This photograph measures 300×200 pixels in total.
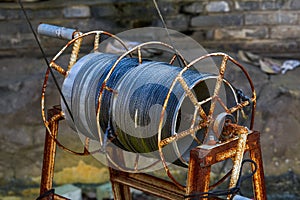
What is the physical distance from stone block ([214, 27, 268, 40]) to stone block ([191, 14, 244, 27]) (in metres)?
0.05

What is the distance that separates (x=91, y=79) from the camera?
2.48 meters

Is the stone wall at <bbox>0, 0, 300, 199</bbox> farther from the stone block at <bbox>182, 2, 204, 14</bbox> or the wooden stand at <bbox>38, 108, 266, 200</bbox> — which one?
the wooden stand at <bbox>38, 108, 266, 200</bbox>

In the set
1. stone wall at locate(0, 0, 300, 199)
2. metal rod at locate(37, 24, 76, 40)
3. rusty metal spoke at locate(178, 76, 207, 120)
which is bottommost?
rusty metal spoke at locate(178, 76, 207, 120)

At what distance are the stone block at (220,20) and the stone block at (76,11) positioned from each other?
2.62 ft

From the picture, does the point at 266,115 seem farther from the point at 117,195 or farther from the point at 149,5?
the point at 117,195

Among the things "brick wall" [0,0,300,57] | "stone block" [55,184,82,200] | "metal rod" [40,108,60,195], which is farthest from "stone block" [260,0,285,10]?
"metal rod" [40,108,60,195]

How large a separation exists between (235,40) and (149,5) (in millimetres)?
697

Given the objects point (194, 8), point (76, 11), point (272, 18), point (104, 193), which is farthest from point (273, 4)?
point (104, 193)

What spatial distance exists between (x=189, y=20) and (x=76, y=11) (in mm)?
841

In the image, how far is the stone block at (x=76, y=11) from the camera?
15.3 feet

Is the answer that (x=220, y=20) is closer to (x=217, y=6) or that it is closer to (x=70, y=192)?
(x=217, y=6)

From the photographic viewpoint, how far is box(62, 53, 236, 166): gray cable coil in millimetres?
2223

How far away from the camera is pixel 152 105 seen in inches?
88.3

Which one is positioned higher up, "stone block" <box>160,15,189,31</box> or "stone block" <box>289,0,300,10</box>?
"stone block" <box>289,0,300,10</box>
